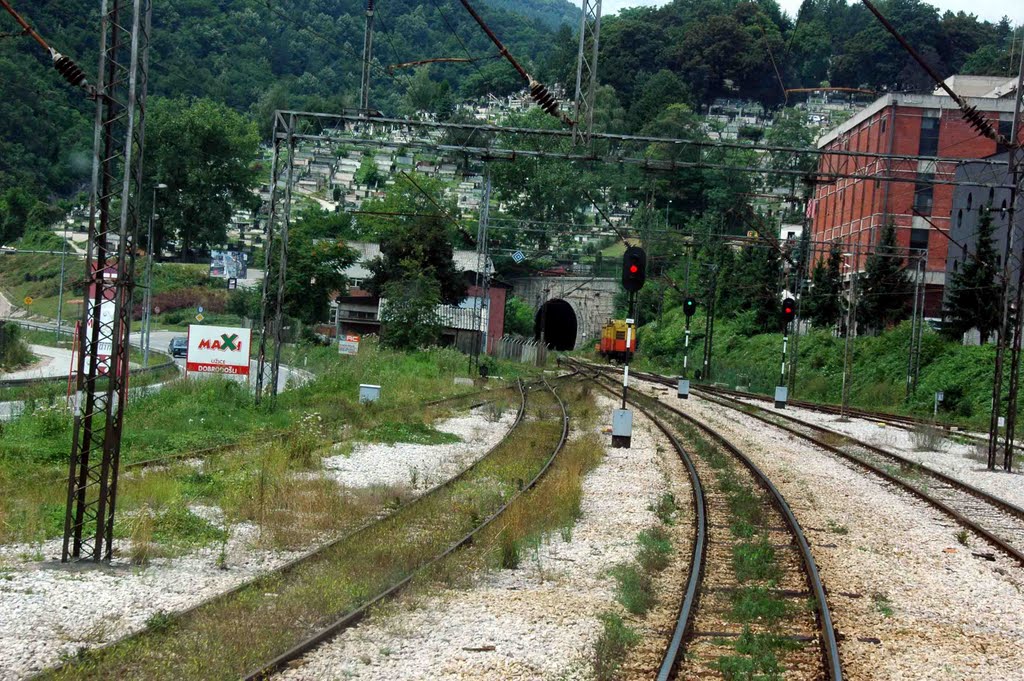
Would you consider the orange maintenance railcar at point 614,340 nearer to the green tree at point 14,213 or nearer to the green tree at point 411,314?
the green tree at point 411,314

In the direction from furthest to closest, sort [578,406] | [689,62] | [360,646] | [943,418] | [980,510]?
1. [689,62]
2. [943,418]
3. [578,406]
4. [980,510]
5. [360,646]

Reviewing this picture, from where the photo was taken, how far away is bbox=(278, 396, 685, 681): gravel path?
26.8 feet

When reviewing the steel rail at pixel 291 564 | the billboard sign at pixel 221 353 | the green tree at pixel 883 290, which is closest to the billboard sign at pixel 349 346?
the billboard sign at pixel 221 353

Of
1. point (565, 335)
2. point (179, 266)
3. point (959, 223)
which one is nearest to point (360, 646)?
point (959, 223)

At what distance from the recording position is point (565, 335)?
10694 cm

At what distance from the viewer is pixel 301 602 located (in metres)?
9.57

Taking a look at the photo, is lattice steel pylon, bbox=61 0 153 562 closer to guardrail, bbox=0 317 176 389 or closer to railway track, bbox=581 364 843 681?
guardrail, bbox=0 317 176 389

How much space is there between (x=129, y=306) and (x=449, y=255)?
5212 centimetres

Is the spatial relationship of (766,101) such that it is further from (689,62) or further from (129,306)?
(129,306)

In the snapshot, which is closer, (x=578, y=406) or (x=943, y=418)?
(x=578, y=406)

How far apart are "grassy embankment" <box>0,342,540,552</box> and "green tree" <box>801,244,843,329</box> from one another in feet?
94.9

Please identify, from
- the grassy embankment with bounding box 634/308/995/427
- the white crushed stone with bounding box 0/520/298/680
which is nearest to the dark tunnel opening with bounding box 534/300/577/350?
the grassy embankment with bounding box 634/308/995/427

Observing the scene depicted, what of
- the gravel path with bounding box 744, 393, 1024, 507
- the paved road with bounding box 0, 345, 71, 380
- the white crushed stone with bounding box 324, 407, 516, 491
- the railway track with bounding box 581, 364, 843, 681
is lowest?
the paved road with bounding box 0, 345, 71, 380

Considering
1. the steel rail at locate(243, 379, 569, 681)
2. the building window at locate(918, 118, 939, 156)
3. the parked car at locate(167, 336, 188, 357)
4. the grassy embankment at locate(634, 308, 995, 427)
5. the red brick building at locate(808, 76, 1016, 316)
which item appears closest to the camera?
the steel rail at locate(243, 379, 569, 681)
